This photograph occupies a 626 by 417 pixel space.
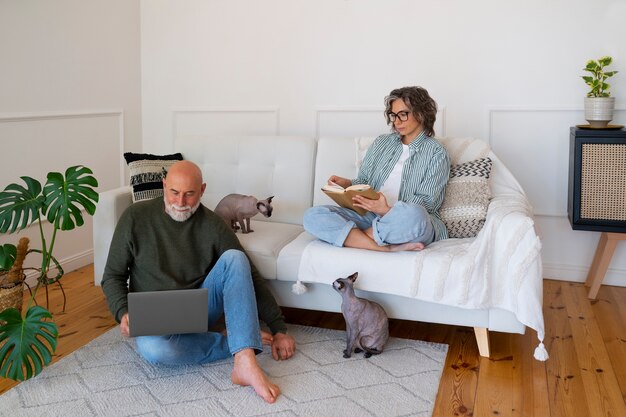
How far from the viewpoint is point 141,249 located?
93.6 inches

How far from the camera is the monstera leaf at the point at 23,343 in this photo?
2.13 meters

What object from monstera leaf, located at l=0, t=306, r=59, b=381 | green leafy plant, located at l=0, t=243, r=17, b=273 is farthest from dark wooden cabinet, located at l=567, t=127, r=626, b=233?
green leafy plant, located at l=0, t=243, r=17, b=273

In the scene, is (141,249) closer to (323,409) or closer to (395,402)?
(323,409)

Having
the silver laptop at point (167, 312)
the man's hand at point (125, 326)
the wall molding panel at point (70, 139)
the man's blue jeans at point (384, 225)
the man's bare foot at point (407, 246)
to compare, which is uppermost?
the wall molding panel at point (70, 139)

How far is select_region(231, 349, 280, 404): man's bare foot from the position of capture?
6.93ft

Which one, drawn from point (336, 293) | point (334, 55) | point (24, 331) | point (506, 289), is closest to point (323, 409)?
point (336, 293)

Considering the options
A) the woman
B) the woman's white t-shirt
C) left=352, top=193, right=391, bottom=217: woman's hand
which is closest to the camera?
the woman

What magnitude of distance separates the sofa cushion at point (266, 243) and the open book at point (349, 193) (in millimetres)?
317

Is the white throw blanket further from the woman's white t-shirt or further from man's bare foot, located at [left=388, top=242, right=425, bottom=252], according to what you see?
the woman's white t-shirt

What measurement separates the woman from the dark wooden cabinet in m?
0.80

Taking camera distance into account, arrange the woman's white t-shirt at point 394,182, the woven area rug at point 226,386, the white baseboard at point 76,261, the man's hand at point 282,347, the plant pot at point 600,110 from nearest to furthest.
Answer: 1. the woven area rug at point 226,386
2. the man's hand at point 282,347
3. the woman's white t-shirt at point 394,182
4. the plant pot at point 600,110
5. the white baseboard at point 76,261

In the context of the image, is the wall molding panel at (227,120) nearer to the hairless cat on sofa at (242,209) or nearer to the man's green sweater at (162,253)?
the hairless cat on sofa at (242,209)

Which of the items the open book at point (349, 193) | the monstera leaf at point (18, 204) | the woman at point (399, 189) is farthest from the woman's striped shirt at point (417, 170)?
the monstera leaf at point (18, 204)

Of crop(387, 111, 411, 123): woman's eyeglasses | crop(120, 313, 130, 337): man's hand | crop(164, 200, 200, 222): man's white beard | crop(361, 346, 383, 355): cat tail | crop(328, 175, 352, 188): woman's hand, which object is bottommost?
crop(361, 346, 383, 355): cat tail
